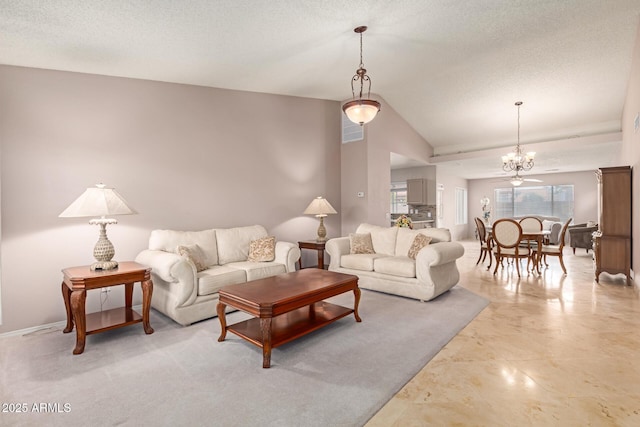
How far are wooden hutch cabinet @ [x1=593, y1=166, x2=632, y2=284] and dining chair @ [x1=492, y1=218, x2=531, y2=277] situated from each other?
0.97 meters

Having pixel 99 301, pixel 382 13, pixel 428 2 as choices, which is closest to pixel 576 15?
pixel 428 2

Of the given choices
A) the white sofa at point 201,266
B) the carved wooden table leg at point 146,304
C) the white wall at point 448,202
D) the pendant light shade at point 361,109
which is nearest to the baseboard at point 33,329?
the white sofa at point 201,266

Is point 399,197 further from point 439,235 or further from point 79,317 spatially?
point 79,317

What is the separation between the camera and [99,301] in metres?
3.54

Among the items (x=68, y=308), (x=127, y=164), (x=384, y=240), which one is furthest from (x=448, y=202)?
(x=68, y=308)

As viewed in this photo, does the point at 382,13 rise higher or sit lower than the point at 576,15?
lower

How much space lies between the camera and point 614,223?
4859 mm

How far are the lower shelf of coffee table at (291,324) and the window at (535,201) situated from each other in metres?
10.9

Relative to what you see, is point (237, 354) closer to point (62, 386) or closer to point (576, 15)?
point (62, 386)

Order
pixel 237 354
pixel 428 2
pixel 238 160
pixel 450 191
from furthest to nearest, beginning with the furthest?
pixel 450 191, pixel 238 160, pixel 428 2, pixel 237 354

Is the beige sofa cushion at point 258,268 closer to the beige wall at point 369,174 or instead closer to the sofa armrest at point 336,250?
the sofa armrest at point 336,250

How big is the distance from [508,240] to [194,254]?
16.2ft

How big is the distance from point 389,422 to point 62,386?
2.12m

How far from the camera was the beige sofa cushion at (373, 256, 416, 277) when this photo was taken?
158 inches
